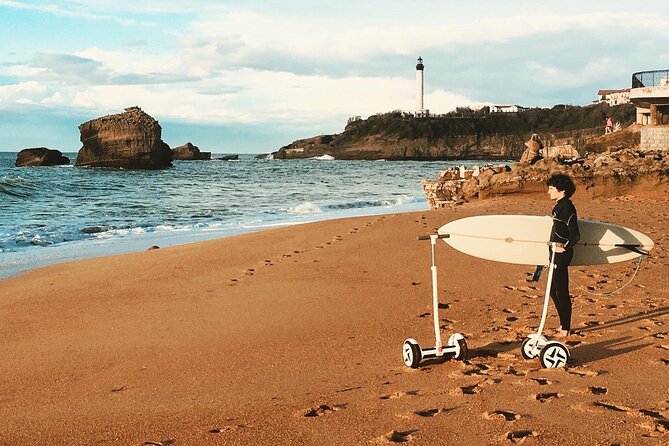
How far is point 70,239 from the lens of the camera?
54.1 feet

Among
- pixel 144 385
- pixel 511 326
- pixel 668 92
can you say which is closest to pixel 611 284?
pixel 511 326

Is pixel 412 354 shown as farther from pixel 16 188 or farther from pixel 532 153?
pixel 16 188

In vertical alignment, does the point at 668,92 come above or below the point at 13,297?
above

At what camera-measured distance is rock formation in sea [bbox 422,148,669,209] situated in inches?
774

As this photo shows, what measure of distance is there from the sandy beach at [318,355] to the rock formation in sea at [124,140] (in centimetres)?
6322

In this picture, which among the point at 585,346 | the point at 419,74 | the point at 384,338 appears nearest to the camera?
the point at 585,346

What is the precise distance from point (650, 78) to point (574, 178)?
814 inches

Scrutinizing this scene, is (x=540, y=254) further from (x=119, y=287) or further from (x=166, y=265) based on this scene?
(x=166, y=265)

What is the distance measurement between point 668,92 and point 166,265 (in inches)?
1169

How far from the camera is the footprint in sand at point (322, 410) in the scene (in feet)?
15.2

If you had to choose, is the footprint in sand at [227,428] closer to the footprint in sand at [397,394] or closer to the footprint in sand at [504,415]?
the footprint in sand at [397,394]

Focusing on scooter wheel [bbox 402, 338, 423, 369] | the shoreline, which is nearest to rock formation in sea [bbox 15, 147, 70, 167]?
the shoreline

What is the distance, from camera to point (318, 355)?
6.16 m

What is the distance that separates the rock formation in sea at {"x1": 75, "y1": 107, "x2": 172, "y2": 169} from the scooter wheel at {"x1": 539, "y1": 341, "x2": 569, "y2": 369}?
70181mm
